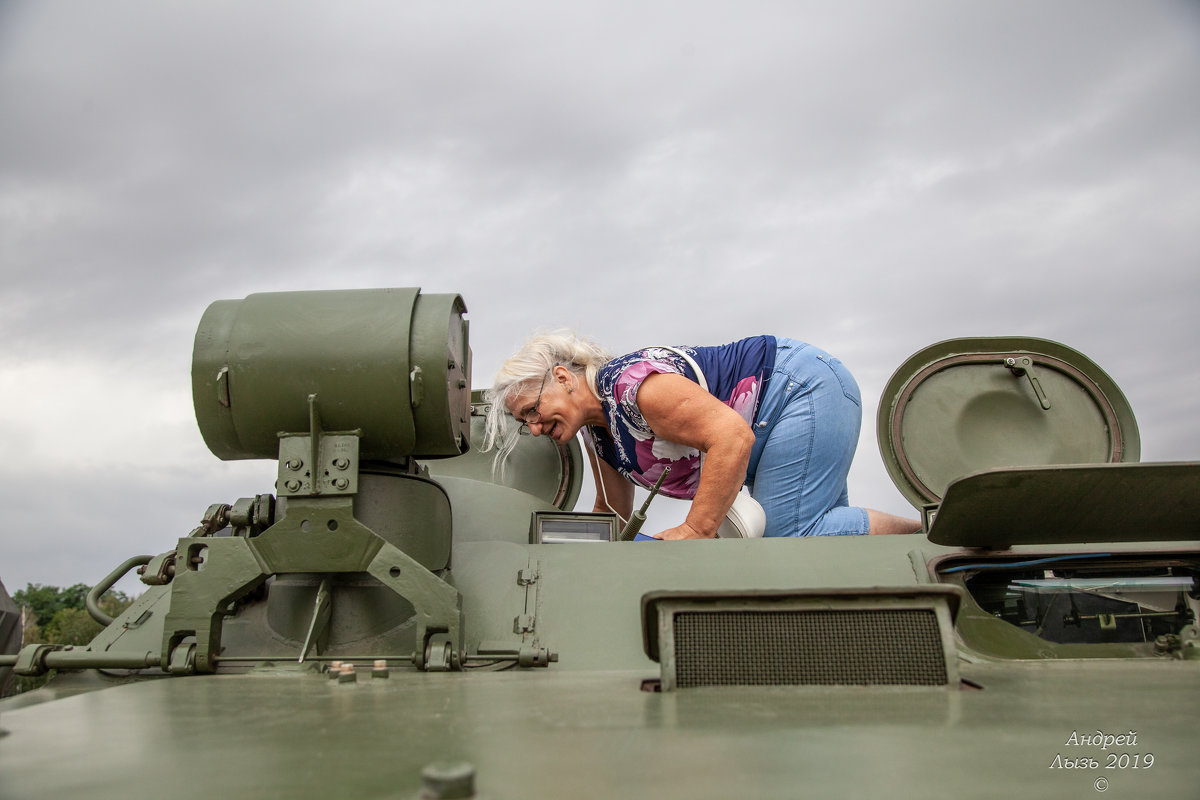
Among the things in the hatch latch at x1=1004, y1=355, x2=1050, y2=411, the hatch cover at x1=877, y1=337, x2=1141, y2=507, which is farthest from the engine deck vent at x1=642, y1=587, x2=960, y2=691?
the hatch latch at x1=1004, y1=355, x2=1050, y2=411

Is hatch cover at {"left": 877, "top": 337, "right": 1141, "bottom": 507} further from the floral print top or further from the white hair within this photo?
the white hair

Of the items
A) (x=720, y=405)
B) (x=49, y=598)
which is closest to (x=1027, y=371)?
(x=720, y=405)

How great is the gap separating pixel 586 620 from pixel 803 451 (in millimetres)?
1346

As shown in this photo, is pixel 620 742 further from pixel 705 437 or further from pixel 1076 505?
pixel 705 437

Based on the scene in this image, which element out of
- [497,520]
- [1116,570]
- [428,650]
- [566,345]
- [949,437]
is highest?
[566,345]

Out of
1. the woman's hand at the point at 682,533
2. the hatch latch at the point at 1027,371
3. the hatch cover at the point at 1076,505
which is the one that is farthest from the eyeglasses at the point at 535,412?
the hatch latch at the point at 1027,371

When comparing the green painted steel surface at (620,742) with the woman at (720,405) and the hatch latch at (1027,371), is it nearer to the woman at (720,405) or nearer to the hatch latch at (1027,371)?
the woman at (720,405)

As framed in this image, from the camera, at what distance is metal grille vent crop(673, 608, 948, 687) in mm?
1755

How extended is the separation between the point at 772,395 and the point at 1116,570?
4.90 feet

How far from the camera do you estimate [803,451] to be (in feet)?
12.6

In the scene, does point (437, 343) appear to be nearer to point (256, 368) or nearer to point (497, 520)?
point (256, 368)

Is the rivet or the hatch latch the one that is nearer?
the rivet

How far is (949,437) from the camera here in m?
3.91

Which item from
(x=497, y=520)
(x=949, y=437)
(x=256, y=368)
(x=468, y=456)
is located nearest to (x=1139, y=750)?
(x=256, y=368)
